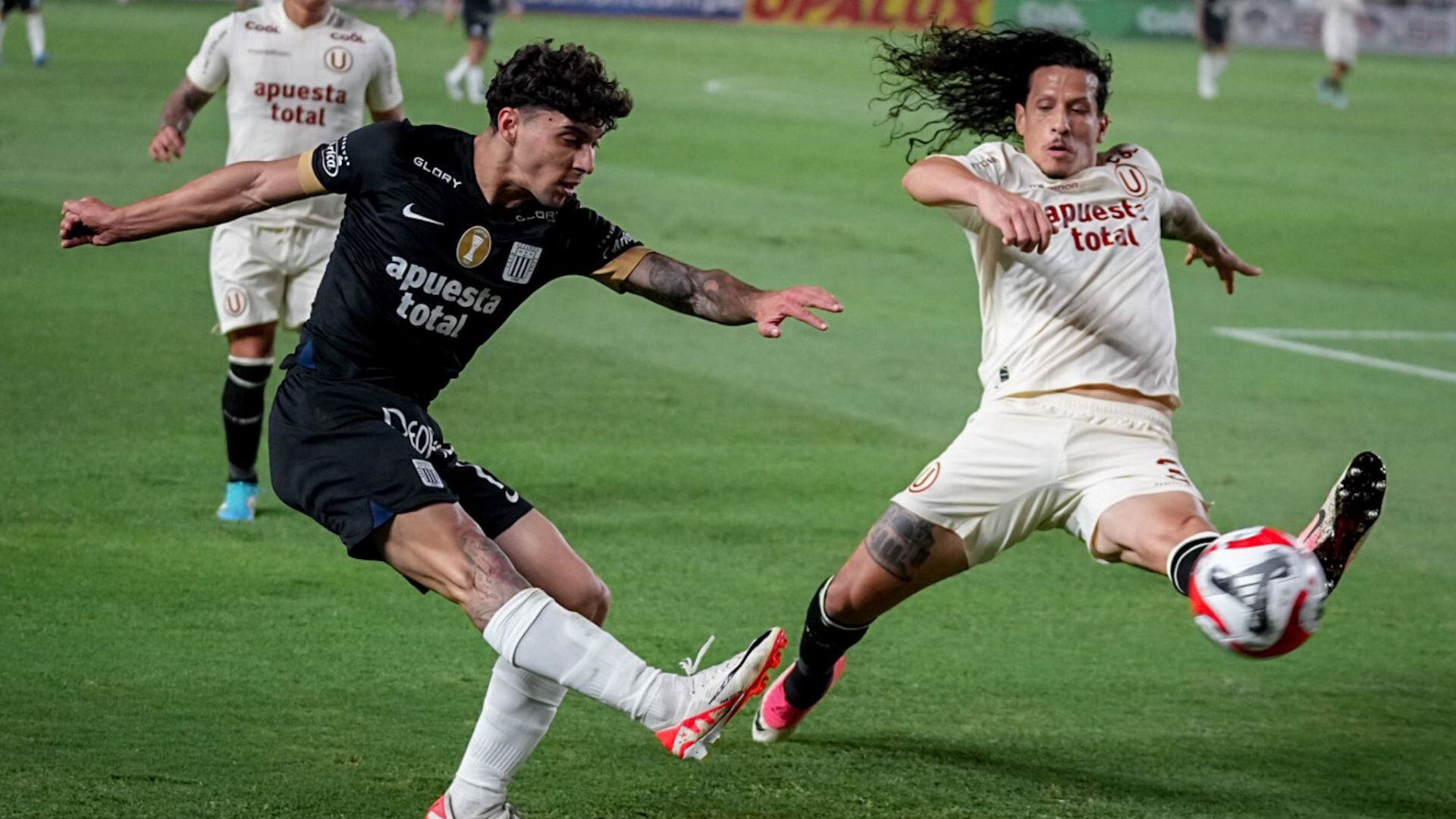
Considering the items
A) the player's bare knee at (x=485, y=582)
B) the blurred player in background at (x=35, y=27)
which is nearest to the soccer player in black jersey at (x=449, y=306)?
the player's bare knee at (x=485, y=582)

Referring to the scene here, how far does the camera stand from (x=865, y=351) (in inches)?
540

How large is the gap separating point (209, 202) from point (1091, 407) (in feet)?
9.20

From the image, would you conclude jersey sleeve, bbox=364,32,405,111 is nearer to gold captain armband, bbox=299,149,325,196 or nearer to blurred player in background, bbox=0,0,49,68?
gold captain armband, bbox=299,149,325,196

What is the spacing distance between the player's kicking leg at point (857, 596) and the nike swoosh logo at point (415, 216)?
1.69m

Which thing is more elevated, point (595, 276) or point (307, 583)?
point (595, 276)

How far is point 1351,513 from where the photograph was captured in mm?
5793

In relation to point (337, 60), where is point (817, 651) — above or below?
below

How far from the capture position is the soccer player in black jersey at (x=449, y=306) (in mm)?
5551

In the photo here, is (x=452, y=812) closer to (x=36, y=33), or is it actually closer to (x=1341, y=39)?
(x=36, y=33)

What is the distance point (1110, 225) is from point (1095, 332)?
367 millimetres

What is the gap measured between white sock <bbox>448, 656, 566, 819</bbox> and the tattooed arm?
4781mm

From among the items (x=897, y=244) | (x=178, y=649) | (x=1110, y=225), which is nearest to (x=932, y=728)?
(x=1110, y=225)

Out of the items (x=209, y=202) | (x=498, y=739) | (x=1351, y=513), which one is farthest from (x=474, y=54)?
(x=1351, y=513)

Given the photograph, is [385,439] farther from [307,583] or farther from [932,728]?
[307,583]
